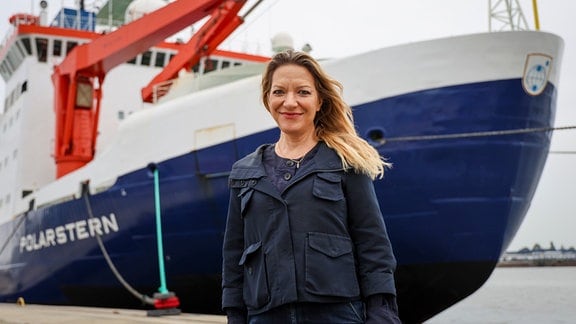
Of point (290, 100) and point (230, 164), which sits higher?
point (230, 164)

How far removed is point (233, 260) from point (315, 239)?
0.34 m

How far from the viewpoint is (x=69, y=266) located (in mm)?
9430

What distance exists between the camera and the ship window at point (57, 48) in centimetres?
1329

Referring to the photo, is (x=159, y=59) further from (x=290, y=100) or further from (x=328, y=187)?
(x=328, y=187)

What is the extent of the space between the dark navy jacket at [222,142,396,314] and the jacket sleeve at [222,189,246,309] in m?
0.06

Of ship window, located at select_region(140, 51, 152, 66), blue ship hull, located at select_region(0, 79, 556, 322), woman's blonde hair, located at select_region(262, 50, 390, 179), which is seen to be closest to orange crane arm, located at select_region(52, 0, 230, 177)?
ship window, located at select_region(140, 51, 152, 66)

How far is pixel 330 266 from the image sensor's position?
1.67 meters

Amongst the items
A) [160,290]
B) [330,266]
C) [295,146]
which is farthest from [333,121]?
[160,290]

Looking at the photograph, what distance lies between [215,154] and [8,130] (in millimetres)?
8437

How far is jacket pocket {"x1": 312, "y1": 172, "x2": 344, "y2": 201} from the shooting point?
1.71 m

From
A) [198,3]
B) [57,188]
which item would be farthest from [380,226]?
[57,188]

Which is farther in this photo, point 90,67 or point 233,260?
point 90,67

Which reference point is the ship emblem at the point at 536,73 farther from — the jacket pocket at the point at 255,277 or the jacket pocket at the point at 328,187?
the jacket pocket at the point at 255,277

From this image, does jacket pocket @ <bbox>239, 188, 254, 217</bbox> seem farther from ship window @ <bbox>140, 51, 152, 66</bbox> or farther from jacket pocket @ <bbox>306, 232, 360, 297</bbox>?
ship window @ <bbox>140, 51, 152, 66</bbox>
